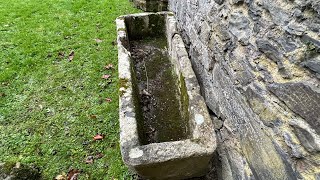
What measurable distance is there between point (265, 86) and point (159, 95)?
1726 millimetres

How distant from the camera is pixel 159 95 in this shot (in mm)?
2992

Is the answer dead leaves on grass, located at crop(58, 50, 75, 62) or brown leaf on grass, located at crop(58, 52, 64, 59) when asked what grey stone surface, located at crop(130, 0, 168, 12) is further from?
brown leaf on grass, located at crop(58, 52, 64, 59)

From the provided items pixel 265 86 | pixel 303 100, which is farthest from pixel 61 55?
pixel 303 100

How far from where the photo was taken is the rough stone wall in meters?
1.06

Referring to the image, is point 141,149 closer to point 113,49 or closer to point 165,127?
point 165,127

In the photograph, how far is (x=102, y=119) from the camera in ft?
9.48

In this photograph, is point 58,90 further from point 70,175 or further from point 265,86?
point 265,86

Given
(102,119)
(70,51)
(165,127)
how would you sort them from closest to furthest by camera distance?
(165,127)
(102,119)
(70,51)

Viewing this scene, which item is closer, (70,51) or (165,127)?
(165,127)

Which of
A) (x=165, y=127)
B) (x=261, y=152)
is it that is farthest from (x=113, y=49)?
(x=261, y=152)

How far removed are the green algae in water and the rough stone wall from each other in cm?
46

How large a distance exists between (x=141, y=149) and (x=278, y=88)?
1048 millimetres

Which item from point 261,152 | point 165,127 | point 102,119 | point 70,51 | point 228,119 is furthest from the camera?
point 70,51

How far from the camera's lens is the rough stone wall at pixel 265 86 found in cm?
106
